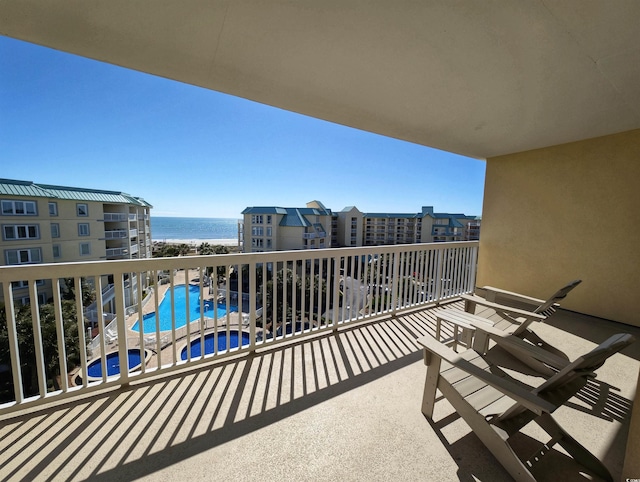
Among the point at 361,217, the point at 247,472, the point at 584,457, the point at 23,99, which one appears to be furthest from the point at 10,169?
the point at 361,217

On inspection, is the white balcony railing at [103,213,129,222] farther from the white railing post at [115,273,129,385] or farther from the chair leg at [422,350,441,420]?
the chair leg at [422,350,441,420]

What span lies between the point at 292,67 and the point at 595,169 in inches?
170

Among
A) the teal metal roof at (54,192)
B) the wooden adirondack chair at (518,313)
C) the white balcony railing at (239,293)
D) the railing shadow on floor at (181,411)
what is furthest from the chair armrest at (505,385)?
the teal metal roof at (54,192)

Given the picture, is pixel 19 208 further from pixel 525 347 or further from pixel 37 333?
pixel 525 347

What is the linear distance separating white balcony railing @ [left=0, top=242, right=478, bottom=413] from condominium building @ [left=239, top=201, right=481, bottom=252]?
12.7 metres

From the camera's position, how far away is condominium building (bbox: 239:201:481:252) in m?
18.8

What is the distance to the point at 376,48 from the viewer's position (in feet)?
5.50

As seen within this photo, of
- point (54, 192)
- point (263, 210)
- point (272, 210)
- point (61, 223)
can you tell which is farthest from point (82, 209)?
point (272, 210)

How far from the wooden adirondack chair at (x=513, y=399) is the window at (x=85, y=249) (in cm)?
1183

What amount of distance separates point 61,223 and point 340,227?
19.8 metres

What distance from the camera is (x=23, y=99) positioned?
377 inches

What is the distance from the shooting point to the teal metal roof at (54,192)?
6136 millimetres

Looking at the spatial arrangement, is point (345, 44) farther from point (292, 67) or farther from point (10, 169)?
point (10, 169)

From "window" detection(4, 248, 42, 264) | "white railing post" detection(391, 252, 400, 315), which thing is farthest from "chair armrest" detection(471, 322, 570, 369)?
"window" detection(4, 248, 42, 264)
